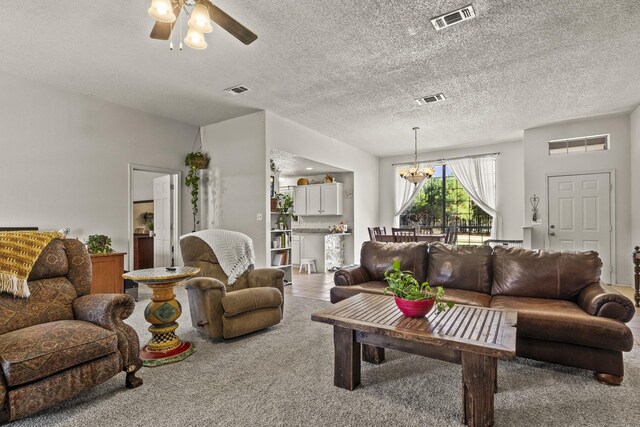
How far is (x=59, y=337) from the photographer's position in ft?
6.16

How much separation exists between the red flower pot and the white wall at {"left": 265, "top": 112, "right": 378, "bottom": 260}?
3875 millimetres

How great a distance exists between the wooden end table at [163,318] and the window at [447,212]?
6.72 meters

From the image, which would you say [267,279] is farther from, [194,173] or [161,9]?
[194,173]

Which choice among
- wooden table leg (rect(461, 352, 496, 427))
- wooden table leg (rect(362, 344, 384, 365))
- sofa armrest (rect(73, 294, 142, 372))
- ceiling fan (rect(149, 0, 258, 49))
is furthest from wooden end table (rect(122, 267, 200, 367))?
wooden table leg (rect(461, 352, 496, 427))

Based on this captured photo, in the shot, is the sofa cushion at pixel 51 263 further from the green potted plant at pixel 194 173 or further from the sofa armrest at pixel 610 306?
the sofa armrest at pixel 610 306

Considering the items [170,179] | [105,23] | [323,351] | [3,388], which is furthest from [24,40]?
[323,351]

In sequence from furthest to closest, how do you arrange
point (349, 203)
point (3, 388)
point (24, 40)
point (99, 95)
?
point (349, 203) → point (99, 95) → point (24, 40) → point (3, 388)

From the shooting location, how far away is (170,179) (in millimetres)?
6039

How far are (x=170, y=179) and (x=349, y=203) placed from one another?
12.8ft

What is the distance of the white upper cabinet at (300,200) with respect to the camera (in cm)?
819

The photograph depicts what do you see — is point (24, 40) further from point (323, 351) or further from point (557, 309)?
point (557, 309)

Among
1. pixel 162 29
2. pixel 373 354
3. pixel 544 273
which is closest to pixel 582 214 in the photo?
pixel 544 273

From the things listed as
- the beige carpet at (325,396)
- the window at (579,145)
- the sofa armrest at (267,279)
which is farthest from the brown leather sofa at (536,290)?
the window at (579,145)

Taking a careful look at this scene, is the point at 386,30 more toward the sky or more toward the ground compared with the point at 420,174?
more toward the sky
